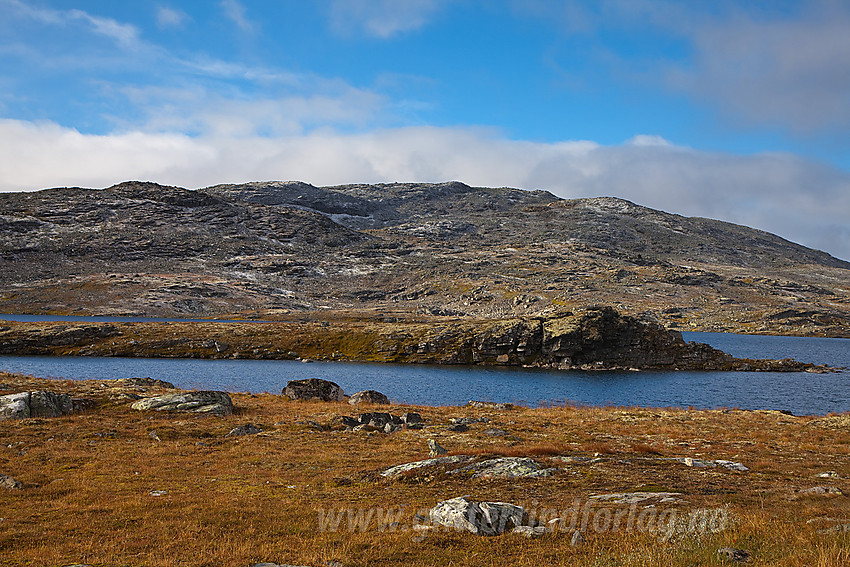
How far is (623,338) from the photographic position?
11894 cm

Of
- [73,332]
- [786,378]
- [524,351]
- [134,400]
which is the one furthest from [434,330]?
[134,400]

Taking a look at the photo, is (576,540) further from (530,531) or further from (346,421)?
(346,421)

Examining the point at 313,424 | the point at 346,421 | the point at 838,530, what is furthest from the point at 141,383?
the point at 838,530

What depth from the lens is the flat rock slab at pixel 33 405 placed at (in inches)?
1387

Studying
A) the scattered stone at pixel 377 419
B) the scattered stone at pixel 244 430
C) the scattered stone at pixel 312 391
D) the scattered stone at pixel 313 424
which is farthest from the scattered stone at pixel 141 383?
the scattered stone at pixel 377 419

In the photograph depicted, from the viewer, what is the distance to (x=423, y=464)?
24391 millimetres

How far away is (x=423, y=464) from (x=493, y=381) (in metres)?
70.3

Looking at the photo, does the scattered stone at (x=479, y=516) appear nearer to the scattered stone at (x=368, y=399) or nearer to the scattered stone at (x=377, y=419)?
the scattered stone at (x=377, y=419)

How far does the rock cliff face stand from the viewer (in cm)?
11575

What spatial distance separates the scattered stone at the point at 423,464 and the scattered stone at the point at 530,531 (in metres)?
8.59

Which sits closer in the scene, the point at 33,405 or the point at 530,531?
the point at 530,531

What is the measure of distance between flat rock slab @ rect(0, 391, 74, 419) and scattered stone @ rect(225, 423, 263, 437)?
42.6ft

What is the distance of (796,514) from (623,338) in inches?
4237

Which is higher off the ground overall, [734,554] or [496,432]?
[734,554]
